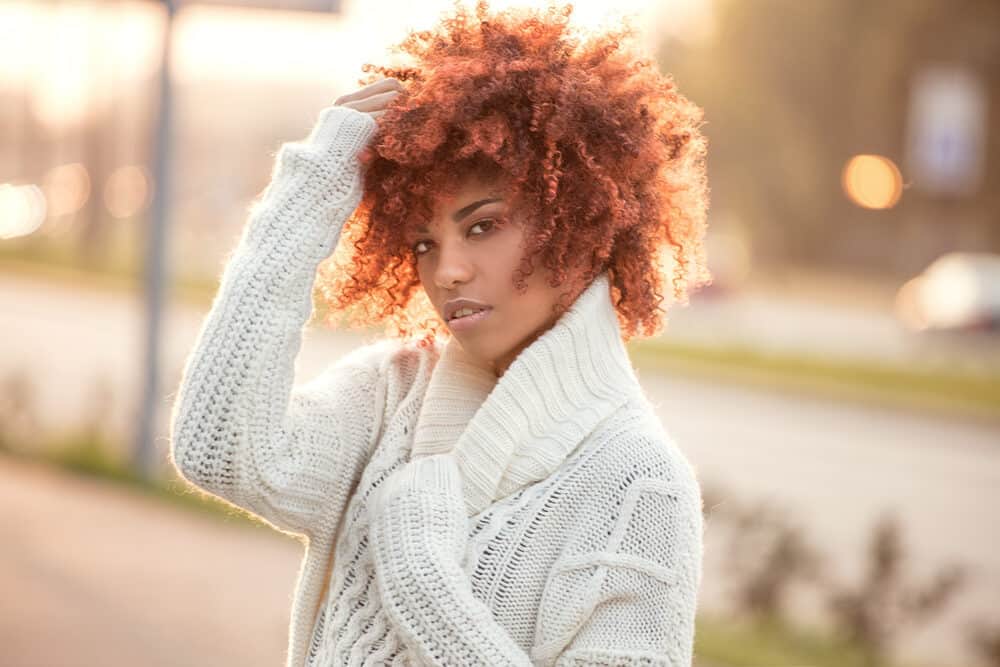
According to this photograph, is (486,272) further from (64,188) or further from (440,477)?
(64,188)

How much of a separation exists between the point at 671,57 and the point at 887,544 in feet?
104

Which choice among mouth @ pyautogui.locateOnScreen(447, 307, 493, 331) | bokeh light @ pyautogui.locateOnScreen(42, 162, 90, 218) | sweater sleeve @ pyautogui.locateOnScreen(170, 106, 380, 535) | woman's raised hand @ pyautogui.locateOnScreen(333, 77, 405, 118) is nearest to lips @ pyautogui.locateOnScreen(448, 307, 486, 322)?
mouth @ pyautogui.locateOnScreen(447, 307, 493, 331)

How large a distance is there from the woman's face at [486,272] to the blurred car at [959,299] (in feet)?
59.6

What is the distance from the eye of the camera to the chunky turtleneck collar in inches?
80.8

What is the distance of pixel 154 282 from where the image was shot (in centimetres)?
788

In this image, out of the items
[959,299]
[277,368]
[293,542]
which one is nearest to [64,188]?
[959,299]

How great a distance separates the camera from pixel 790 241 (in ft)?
120

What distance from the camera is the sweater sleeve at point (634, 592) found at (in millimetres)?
1918

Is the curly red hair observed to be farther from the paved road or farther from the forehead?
the paved road

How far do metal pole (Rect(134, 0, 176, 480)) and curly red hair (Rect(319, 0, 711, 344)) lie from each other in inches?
227

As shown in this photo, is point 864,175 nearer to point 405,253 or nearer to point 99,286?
point 99,286

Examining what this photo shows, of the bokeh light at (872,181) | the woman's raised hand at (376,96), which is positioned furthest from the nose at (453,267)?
the bokeh light at (872,181)

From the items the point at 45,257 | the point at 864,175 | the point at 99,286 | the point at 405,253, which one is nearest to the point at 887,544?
the point at 405,253

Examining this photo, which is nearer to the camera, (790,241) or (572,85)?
(572,85)
